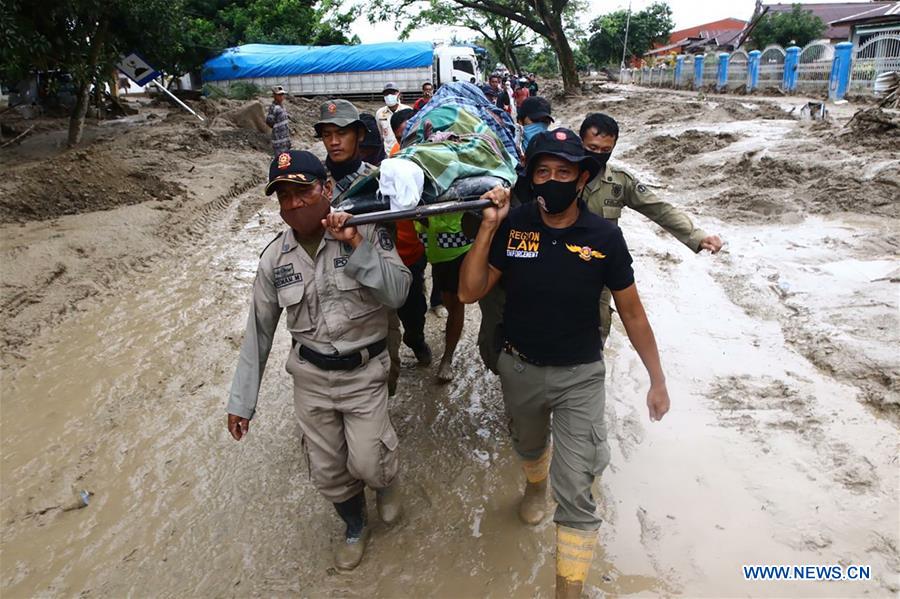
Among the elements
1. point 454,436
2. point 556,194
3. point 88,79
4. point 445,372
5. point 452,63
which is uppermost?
point 452,63

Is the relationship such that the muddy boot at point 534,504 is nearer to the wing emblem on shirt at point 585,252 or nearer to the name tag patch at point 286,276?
the wing emblem on shirt at point 585,252

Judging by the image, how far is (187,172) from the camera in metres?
9.87

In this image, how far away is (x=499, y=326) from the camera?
262 centimetres

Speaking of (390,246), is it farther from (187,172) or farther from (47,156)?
(47,156)

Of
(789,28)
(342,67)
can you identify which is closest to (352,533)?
(342,67)

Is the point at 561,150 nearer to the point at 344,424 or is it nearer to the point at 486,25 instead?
the point at 344,424

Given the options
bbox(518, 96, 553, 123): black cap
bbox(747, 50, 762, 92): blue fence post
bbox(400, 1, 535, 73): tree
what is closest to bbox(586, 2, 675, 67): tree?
bbox(400, 1, 535, 73): tree

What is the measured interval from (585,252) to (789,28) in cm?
3629

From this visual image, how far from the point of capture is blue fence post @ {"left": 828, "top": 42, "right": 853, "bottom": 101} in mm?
17141

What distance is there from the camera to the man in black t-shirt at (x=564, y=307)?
221 centimetres

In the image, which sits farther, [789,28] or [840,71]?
[789,28]

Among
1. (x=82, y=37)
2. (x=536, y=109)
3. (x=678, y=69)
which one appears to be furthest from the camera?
(x=678, y=69)

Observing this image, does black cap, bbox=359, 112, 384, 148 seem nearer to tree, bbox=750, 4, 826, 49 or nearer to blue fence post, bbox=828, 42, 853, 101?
blue fence post, bbox=828, 42, 853, 101

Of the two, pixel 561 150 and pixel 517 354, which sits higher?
pixel 561 150
